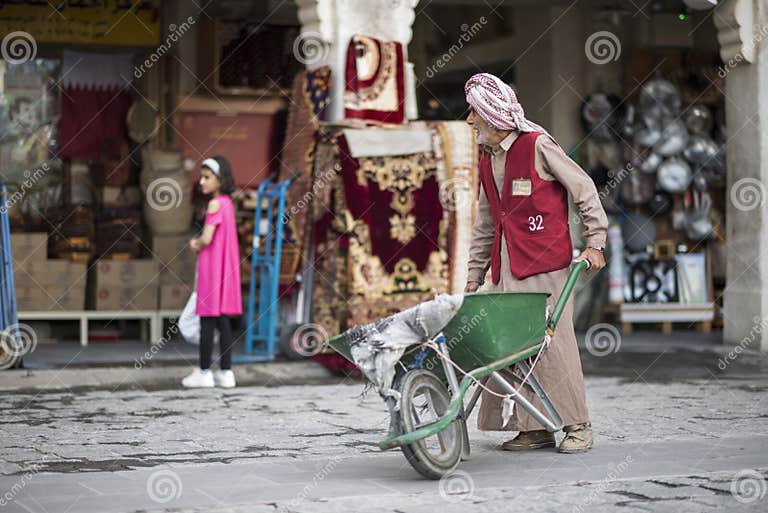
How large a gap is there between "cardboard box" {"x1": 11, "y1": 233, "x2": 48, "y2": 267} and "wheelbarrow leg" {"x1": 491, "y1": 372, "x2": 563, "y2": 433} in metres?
7.10

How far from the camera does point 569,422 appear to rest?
19.7 ft

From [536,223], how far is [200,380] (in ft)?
13.0

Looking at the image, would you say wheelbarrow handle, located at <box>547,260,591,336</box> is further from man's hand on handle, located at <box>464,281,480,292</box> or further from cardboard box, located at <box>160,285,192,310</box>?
cardboard box, located at <box>160,285,192,310</box>

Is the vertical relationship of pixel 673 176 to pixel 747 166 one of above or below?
above

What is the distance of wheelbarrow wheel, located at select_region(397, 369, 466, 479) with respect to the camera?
17.0 ft

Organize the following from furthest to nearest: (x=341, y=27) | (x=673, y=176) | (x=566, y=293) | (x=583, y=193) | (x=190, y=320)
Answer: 1. (x=673, y=176)
2. (x=341, y=27)
3. (x=190, y=320)
4. (x=583, y=193)
5. (x=566, y=293)

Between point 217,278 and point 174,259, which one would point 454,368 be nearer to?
point 217,278

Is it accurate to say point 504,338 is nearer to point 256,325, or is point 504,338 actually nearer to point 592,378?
point 592,378

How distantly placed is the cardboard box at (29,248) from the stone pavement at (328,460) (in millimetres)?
3415

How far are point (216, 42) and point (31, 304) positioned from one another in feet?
10.4

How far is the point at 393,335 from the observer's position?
17.2 ft

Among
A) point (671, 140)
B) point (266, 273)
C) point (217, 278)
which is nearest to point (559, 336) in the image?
point (217, 278)

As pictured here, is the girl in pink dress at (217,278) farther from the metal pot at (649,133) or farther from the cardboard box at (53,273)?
the metal pot at (649,133)

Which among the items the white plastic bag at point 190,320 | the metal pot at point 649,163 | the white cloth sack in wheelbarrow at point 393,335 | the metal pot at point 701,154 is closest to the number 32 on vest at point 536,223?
the white cloth sack in wheelbarrow at point 393,335
